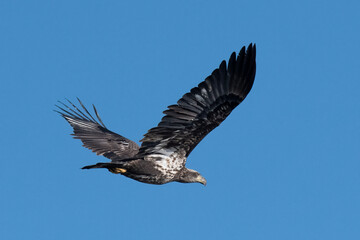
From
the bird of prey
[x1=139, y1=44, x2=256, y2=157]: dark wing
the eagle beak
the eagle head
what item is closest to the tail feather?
the bird of prey

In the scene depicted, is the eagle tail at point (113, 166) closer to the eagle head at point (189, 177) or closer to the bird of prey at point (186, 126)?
the bird of prey at point (186, 126)

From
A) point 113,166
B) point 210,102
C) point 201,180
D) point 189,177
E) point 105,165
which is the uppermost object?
point 210,102

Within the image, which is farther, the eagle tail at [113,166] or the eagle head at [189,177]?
the eagle head at [189,177]

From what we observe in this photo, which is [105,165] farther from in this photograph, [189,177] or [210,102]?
[210,102]

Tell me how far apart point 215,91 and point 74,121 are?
182 inches

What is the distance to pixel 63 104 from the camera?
42.4 ft

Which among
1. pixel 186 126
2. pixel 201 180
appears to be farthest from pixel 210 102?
pixel 201 180

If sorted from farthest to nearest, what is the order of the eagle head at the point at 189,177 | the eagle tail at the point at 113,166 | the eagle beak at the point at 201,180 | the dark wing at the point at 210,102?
the eagle beak at the point at 201,180 → the eagle head at the point at 189,177 → the eagle tail at the point at 113,166 → the dark wing at the point at 210,102

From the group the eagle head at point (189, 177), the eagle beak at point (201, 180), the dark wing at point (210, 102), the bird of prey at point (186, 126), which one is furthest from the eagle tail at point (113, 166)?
the eagle beak at point (201, 180)

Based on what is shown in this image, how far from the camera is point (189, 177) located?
10.8m

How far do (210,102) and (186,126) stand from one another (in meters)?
0.54

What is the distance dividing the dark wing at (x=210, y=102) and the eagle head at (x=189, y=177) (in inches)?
49.4

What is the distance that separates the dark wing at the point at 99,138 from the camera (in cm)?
1127

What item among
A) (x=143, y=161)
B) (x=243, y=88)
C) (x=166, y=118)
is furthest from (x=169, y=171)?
(x=243, y=88)
